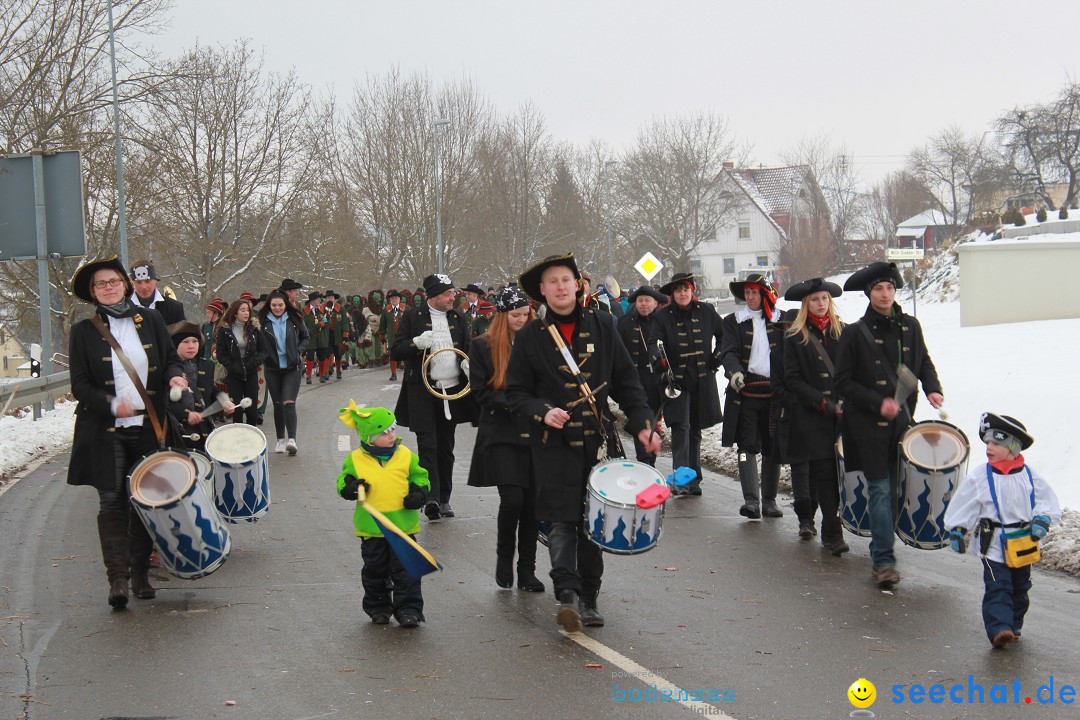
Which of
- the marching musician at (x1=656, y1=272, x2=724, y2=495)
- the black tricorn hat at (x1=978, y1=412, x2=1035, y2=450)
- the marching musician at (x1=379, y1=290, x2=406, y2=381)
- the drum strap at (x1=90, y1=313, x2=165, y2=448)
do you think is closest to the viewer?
the black tricorn hat at (x1=978, y1=412, x2=1035, y2=450)

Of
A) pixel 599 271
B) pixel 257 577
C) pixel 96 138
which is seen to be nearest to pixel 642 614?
pixel 257 577

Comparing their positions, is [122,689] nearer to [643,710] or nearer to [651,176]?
[643,710]

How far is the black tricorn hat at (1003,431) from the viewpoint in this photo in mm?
6652

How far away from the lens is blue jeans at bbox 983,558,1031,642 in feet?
21.1

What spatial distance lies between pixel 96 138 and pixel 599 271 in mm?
44037

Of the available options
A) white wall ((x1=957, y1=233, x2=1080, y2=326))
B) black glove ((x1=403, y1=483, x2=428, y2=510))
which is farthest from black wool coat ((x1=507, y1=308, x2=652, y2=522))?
white wall ((x1=957, y1=233, x2=1080, y2=326))

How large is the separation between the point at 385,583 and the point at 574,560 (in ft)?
3.55

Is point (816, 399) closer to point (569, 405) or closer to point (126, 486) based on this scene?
point (569, 405)

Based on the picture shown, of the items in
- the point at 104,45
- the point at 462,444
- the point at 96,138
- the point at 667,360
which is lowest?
the point at 462,444

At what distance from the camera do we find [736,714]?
5.39 metres

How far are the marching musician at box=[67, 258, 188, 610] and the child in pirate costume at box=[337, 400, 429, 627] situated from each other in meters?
1.35

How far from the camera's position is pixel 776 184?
92875mm

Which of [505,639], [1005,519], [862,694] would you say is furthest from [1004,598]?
[505,639]

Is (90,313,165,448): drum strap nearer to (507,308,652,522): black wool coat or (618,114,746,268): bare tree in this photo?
(507,308,652,522): black wool coat
